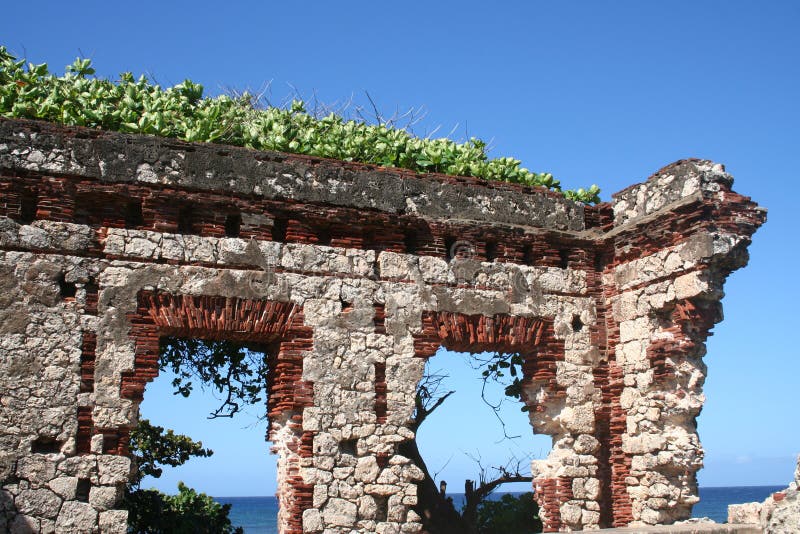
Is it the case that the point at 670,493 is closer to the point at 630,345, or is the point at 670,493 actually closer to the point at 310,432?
the point at 630,345

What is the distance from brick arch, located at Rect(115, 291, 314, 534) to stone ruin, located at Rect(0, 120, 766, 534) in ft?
0.08

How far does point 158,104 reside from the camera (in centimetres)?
Answer: 1130

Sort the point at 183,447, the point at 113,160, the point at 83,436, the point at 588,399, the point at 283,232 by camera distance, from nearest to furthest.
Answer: the point at 83,436, the point at 113,160, the point at 283,232, the point at 588,399, the point at 183,447

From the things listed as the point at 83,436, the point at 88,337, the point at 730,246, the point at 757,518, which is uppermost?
the point at 730,246

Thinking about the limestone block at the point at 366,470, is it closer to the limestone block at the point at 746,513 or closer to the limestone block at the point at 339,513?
the limestone block at the point at 339,513

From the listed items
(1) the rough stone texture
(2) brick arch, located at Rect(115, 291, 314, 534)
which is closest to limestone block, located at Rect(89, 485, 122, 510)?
(2) brick arch, located at Rect(115, 291, 314, 534)

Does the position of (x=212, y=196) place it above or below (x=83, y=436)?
above

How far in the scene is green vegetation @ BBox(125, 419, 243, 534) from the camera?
1241 centimetres

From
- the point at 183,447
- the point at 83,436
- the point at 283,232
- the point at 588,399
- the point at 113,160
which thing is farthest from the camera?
the point at 183,447

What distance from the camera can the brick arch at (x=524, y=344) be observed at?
1020 centimetres

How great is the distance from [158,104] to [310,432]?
475cm

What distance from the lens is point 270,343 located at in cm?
986

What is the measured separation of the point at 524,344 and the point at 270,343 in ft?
9.99

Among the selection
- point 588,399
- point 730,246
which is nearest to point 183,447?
point 588,399
